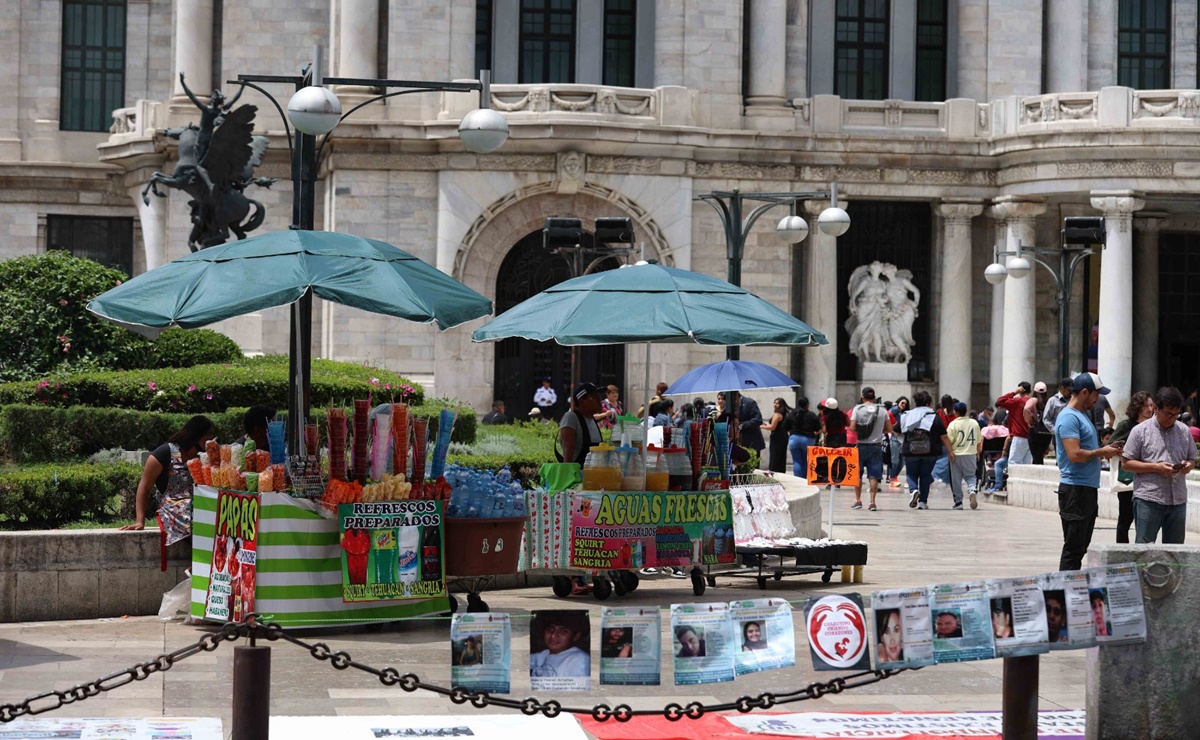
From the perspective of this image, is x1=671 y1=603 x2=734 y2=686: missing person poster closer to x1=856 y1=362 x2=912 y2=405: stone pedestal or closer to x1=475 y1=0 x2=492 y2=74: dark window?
x1=856 y1=362 x2=912 y2=405: stone pedestal

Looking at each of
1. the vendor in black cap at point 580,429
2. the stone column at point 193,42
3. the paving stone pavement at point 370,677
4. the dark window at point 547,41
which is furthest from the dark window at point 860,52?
the vendor in black cap at point 580,429

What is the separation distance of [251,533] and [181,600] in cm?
118

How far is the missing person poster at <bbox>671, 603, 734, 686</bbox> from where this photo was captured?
26.5ft

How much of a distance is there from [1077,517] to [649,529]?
3437mm

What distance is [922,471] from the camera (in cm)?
2728

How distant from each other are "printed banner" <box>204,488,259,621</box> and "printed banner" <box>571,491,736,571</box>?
116 inches

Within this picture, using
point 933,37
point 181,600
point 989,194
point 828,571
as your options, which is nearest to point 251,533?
point 181,600

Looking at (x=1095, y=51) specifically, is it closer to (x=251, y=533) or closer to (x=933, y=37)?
(x=933, y=37)

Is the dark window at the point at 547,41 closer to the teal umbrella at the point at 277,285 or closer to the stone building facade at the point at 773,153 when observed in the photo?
the stone building facade at the point at 773,153

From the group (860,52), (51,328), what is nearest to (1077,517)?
(51,328)

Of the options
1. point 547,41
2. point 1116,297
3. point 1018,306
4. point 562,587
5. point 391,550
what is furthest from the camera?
point 547,41

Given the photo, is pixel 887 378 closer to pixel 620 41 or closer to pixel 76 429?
pixel 620 41

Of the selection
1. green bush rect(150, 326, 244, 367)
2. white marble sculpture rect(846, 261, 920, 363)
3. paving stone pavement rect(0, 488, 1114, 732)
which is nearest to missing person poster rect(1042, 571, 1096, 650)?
paving stone pavement rect(0, 488, 1114, 732)

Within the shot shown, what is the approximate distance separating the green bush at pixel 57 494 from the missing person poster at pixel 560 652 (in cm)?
726
